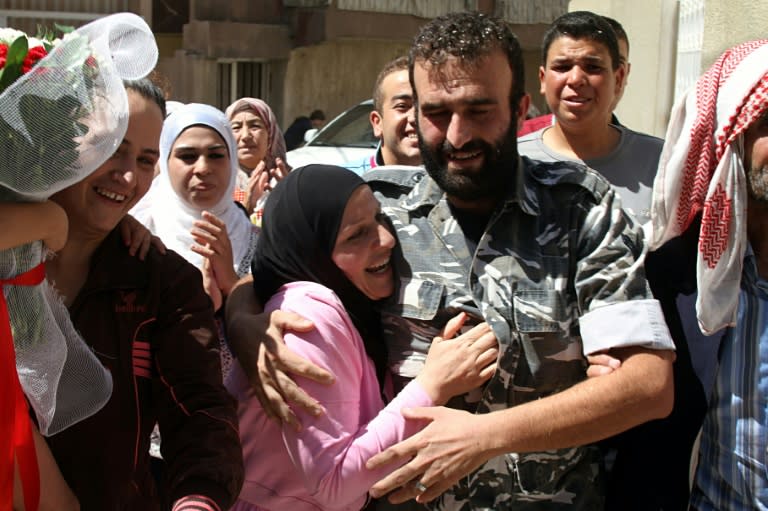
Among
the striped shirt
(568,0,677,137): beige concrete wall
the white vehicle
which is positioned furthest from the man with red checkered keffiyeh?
the white vehicle

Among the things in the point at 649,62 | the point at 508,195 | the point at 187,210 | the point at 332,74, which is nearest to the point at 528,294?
the point at 508,195

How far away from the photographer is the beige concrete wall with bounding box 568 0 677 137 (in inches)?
279

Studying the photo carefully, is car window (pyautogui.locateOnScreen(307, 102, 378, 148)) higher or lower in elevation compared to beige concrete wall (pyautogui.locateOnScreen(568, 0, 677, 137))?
lower

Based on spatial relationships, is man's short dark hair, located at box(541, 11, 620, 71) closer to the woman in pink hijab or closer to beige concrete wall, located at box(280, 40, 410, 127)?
the woman in pink hijab

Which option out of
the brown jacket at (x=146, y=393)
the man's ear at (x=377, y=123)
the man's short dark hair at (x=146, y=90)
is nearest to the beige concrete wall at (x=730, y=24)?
the man's ear at (x=377, y=123)

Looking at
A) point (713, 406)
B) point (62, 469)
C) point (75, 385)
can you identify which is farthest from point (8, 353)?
point (713, 406)

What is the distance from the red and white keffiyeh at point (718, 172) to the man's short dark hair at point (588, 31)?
161 centimetres

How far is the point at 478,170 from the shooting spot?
2.46 meters

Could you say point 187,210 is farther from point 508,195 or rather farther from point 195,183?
point 508,195

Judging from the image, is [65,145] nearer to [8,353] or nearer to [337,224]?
[8,353]

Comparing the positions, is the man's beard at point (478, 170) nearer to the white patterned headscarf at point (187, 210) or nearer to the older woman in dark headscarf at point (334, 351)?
the older woman in dark headscarf at point (334, 351)

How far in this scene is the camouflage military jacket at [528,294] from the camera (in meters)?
2.39

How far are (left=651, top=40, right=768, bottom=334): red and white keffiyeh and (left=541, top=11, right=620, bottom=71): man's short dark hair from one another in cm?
161

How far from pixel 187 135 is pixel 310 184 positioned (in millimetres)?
1542
